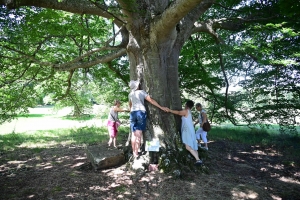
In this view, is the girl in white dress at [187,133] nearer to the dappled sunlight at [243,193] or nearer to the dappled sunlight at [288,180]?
the dappled sunlight at [243,193]

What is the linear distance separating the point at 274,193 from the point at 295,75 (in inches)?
234

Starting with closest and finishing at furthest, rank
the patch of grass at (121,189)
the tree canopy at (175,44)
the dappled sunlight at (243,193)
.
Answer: the dappled sunlight at (243,193)
the patch of grass at (121,189)
the tree canopy at (175,44)

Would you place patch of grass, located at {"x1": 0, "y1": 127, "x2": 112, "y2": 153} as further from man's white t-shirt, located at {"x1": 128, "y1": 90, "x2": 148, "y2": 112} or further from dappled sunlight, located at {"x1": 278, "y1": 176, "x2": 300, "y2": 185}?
dappled sunlight, located at {"x1": 278, "y1": 176, "x2": 300, "y2": 185}

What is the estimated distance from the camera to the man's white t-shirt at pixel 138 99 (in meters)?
4.98

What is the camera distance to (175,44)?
5.73 m

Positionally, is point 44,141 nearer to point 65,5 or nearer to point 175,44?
point 65,5

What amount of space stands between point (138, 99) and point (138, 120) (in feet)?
1.60

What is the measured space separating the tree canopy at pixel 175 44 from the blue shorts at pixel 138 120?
105cm

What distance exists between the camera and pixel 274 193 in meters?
4.27

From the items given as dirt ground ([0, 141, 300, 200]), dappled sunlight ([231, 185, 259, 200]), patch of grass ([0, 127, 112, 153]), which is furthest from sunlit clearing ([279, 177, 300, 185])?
patch of grass ([0, 127, 112, 153])

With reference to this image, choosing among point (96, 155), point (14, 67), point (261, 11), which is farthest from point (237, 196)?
point (14, 67)

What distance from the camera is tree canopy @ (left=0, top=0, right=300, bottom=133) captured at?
190 inches

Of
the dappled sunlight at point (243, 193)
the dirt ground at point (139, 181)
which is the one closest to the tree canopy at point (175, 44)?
the dirt ground at point (139, 181)

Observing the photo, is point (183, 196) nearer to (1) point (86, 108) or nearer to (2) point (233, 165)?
(2) point (233, 165)
